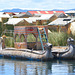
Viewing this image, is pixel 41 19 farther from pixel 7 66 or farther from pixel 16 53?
pixel 7 66

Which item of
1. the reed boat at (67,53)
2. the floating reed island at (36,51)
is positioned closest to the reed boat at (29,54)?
the floating reed island at (36,51)

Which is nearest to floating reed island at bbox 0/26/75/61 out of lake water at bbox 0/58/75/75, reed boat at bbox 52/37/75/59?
reed boat at bbox 52/37/75/59

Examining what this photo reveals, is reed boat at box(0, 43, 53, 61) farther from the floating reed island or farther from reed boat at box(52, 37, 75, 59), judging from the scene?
reed boat at box(52, 37, 75, 59)

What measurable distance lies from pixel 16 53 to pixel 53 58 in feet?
13.3

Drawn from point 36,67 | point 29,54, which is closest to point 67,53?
point 29,54

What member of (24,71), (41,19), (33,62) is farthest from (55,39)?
(41,19)

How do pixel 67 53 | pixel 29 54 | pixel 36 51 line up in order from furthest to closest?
1. pixel 36 51
2. pixel 67 53
3. pixel 29 54

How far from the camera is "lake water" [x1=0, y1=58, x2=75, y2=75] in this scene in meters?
29.0

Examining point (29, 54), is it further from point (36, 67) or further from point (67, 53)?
point (36, 67)

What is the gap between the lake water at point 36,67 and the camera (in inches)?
1142

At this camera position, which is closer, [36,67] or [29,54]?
[36,67]

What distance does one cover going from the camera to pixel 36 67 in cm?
3198

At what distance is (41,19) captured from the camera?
256 feet

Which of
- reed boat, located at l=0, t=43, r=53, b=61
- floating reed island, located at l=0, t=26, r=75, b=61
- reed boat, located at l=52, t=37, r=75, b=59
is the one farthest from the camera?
reed boat, located at l=52, t=37, r=75, b=59
